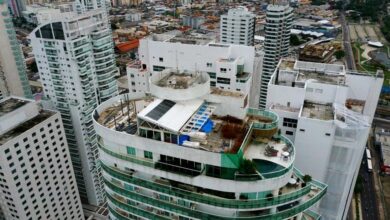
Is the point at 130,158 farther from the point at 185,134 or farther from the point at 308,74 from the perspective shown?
the point at 308,74

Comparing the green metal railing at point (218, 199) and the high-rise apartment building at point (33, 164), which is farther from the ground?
the green metal railing at point (218, 199)

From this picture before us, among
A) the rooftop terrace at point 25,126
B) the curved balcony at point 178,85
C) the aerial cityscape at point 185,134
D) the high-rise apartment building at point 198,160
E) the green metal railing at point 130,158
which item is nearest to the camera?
the high-rise apartment building at point 198,160

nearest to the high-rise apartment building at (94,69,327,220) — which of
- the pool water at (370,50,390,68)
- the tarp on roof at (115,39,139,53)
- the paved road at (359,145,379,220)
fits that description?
the paved road at (359,145,379,220)

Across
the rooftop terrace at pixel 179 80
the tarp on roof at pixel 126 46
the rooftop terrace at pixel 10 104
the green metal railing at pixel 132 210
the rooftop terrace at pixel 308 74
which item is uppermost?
the rooftop terrace at pixel 179 80

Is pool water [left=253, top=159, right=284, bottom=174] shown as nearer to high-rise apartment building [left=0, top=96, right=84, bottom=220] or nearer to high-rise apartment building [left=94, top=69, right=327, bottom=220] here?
high-rise apartment building [left=94, top=69, right=327, bottom=220]

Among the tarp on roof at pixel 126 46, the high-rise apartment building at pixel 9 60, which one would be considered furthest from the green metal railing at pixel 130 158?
the tarp on roof at pixel 126 46

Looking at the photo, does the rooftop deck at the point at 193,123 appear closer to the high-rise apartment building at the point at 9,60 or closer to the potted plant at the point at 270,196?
the potted plant at the point at 270,196

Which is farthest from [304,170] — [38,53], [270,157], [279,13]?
[279,13]

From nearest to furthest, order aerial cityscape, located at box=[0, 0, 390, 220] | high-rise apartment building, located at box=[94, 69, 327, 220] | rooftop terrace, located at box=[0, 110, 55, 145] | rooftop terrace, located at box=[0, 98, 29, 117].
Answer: high-rise apartment building, located at box=[94, 69, 327, 220], aerial cityscape, located at box=[0, 0, 390, 220], rooftop terrace, located at box=[0, 110, 55, 145], rooftop terrace, located at box=[0, 98, 29, 117]
